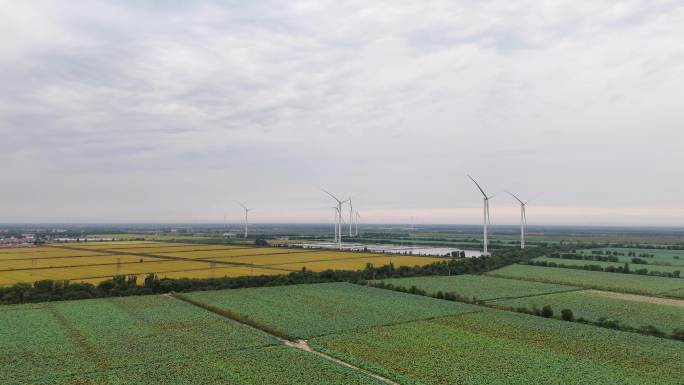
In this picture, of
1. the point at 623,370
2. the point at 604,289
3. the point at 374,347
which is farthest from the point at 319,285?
the point at 623,370

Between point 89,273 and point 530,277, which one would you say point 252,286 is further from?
point 530,277

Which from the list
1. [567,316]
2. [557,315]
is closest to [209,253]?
[557,315]

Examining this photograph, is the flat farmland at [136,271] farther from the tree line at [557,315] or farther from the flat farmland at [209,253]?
the tree line at [557,315]

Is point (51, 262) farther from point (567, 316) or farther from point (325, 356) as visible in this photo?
point (567, 316)

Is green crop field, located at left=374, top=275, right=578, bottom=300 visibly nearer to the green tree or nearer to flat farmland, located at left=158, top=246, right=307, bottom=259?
the green tree

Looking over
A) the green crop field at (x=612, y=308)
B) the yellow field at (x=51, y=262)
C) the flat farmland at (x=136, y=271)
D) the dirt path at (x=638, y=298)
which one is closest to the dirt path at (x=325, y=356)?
the green crop field at (x=612, y=308)
